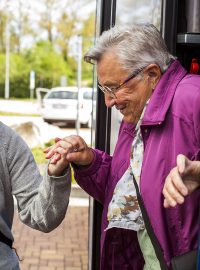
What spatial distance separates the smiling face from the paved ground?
13.5ft

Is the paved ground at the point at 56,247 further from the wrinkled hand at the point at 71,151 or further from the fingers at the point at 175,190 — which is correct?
the fingers at the point at 175,190

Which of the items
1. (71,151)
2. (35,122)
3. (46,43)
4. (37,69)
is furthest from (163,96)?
(46,43)

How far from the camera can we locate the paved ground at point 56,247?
5903 mm

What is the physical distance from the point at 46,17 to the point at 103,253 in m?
29.7

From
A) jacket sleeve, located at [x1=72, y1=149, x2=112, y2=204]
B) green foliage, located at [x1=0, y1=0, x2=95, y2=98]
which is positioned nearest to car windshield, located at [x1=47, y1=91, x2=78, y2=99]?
green foliage, located at [x1=0, y1=0, x2=95, y2=98]

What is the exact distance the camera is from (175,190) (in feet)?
4.50

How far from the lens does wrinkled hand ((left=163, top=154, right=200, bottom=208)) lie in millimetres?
1362

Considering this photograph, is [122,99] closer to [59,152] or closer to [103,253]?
[59,152]

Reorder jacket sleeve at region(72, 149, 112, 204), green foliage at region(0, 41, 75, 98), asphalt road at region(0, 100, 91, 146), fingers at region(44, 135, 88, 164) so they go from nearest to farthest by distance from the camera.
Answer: fingers at region(44, 135, 88, 164) → jacket sleeve at region(72, 149, 112, 204) → asphalt road at region(0, 100, 91, 146) → green foliage at region(0, 41, 75, 98)

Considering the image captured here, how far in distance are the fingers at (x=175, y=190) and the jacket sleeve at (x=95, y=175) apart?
0.75 m

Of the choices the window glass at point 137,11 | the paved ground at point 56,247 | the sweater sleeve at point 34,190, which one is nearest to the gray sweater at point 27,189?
the sweater sleeve at point 34,190

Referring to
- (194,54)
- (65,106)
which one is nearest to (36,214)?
(194,54)

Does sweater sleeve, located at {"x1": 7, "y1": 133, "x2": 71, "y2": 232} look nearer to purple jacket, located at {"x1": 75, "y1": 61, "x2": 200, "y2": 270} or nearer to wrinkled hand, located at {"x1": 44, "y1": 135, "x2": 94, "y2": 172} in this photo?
wrinkled hand, located at {"x1": 44, "y1": 135, "x2": 94, "y2": 172}

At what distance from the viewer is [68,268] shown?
5797 mm
